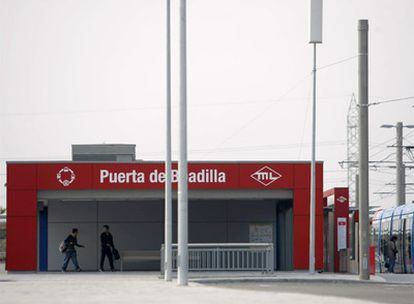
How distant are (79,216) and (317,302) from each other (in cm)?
2105

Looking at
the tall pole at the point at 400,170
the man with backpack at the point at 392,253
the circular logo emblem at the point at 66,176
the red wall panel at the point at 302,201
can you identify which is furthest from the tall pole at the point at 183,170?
the tall pole at the point at 400,170

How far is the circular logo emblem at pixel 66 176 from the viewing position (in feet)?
125

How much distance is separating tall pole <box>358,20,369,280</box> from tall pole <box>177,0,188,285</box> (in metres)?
7.00

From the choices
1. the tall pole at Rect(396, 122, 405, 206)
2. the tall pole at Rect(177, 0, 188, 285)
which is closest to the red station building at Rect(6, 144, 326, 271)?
the tall pole at Rect(177, 0, 188, 285)

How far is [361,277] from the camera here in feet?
111

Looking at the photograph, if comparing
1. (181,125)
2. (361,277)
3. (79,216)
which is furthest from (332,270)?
(181,125)

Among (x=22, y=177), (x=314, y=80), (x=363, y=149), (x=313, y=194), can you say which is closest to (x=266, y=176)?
(x=313, y=194)

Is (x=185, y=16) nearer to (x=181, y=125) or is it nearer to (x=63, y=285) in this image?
(x=181, y=125)

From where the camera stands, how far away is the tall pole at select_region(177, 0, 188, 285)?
95.4ft

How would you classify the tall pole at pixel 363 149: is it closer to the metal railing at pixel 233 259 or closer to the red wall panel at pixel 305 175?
the metal railing at pixel 233 259

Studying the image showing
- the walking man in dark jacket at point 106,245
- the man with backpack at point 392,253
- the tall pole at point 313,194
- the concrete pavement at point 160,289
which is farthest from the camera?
the man with backpack at point 392,253

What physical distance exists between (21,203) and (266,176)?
342 inches

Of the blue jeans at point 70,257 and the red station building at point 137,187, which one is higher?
the red station building at point 137,187

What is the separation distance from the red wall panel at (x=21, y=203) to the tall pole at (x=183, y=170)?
33.4 ft
